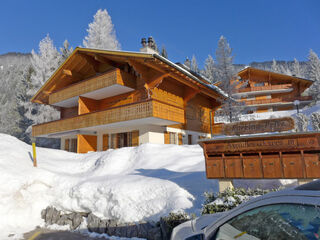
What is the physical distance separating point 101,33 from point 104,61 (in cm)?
2241

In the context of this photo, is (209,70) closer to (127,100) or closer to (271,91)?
(271,91)

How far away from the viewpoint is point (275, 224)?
1.95m

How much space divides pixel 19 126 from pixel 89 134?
1009 inches

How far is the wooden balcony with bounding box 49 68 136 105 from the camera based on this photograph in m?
17.2

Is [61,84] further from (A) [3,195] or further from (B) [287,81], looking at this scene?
(B) [287,81]

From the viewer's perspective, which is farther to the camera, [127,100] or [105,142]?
[105,142]

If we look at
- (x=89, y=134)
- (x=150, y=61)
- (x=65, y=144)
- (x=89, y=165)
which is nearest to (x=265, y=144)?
(x=150, y=61)

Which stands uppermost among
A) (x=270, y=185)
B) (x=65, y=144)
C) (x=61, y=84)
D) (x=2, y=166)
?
(x=61, y=84)

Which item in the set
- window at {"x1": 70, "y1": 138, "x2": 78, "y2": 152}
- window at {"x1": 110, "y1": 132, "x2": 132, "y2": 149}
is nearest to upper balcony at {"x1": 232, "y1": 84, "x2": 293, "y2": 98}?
window at {"x1": 110, "y1": 132, "x2": 132, "y2": 149}

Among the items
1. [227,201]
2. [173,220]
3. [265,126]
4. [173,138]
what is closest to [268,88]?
[173,138]

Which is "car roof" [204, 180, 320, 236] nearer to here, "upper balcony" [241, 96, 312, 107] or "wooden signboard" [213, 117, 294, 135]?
"wooden signboard" [213, 117, 294, 135]

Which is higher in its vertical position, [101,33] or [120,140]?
[101,33]

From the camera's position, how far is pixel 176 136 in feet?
62.1

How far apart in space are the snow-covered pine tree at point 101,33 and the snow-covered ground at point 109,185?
2794 cm
